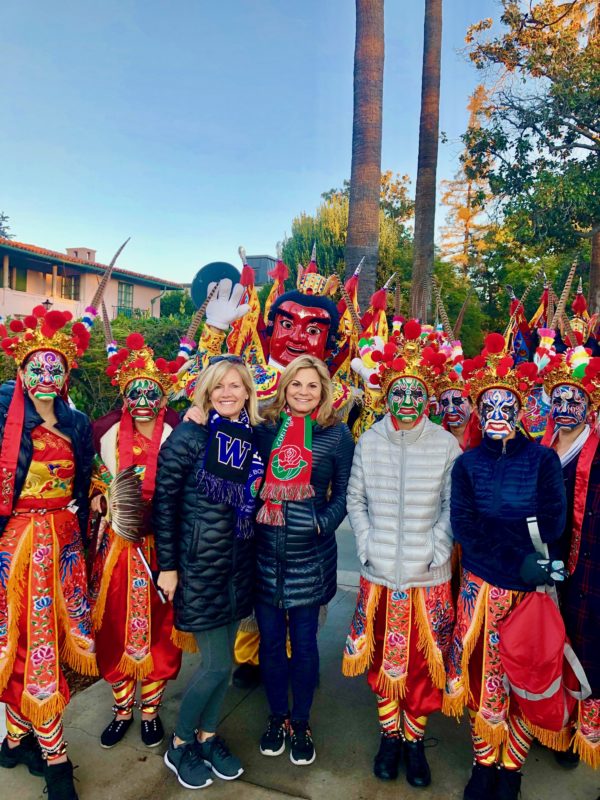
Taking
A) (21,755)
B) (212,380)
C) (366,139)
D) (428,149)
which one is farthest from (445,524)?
(428,149)

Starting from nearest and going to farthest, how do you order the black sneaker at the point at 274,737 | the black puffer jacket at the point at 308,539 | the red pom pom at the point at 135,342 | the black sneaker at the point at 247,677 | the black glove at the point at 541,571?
the black glove at the point at 541,571 < the black puffer jacket at the point at 308,539 < the black sneaker at the point at 274,737 < the red pom pom at the point at 135,342 < the black sneaker at the point at 247,677

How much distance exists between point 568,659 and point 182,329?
7.26 meters

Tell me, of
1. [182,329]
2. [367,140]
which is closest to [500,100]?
[367,140]

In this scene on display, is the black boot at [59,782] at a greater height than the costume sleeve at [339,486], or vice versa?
the costume sleeve at [339,486]

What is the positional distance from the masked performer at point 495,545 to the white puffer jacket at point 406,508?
0.12m

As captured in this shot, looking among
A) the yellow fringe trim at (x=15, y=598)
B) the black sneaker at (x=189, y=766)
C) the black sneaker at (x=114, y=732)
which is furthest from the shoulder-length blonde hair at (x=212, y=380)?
the black sneaker at (x=114, y=732)

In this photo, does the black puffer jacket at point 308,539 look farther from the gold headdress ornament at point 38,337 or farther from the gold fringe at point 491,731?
the gold headdress ornament at point 38,337

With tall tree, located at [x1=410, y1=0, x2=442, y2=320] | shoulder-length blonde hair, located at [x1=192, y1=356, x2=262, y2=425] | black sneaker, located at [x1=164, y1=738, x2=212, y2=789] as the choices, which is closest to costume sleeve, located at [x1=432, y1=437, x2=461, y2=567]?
shoulder-length blonde hair, located at [x1=192, y1=356, x2=262, y2=425]

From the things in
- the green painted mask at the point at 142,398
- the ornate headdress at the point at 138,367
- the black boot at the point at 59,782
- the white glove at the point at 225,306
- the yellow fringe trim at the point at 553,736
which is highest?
the white glove at the point at 225,306

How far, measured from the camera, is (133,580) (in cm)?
294

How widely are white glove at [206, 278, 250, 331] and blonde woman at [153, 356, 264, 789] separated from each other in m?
1.30

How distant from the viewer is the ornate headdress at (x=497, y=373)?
2627mm

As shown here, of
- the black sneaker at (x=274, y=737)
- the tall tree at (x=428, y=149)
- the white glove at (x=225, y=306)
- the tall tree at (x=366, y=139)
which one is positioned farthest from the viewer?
the tall tree at (x=428, y=149)

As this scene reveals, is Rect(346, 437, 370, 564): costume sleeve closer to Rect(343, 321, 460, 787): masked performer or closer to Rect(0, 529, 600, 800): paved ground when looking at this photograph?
Answer: Rect(343, 321, 460, 787): masked performer
